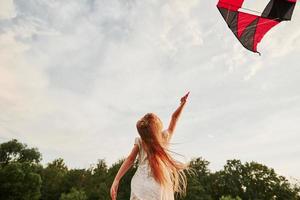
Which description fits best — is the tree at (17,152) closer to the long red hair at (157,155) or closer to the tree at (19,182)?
the tree at (19,182)

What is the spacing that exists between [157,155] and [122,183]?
121 ft

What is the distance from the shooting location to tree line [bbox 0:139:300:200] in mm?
40125

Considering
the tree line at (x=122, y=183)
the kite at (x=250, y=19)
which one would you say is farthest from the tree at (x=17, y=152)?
the kite at (x=250, y=19)

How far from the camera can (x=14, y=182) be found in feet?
141

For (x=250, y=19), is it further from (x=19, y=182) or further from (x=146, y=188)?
(x=19, y=182)

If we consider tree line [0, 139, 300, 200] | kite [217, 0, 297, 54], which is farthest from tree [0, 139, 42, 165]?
kite [217, 0, 297, 54]

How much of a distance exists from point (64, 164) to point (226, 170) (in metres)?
37.1

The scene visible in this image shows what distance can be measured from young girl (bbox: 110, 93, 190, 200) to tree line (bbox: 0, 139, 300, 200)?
35218mm

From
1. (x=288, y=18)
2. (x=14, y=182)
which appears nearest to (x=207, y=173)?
(x=14, y=182)

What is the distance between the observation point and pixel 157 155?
363cm

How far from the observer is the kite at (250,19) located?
24.0 ft

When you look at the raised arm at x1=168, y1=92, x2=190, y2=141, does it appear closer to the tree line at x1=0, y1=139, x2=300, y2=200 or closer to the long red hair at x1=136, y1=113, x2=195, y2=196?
the long red hair at x1=136, y1=113, x2=195, y2=196

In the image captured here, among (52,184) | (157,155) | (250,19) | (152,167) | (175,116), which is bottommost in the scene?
(152,167)

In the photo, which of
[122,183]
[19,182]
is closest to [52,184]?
[19,182]
